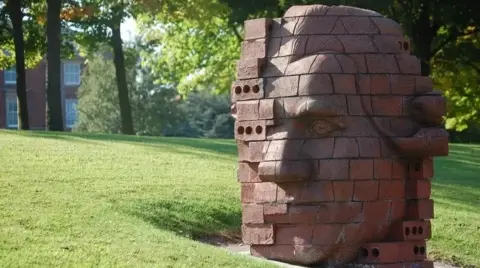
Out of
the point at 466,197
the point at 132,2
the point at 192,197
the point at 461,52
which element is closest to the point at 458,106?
the point at 461,52

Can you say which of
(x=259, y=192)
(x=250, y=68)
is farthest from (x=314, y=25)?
(x=259, y=192)

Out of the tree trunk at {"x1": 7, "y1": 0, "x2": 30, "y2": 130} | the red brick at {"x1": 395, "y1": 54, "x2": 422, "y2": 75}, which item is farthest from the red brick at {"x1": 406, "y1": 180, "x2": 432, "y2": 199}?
the tree trunk at {"x1": 7, "y1": 0, "x2": 30, "y2": 130}

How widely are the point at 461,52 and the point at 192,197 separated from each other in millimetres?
17594

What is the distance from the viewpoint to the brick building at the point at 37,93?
57906 millimetres

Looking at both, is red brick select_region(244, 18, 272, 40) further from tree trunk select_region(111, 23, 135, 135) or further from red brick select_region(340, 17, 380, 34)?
tree trunk select_region(111, 23, 135, 135)

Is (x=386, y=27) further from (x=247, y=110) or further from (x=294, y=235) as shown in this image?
(x=294, y=235)

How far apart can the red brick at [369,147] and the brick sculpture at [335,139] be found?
1 cm

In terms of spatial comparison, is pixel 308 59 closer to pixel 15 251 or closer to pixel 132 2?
pixel 15 251

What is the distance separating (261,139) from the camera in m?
10.7

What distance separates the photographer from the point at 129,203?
521 inches

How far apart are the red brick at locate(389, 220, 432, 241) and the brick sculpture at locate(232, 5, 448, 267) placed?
0.04ft

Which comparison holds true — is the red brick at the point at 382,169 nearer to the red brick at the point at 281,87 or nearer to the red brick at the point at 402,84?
the red brick at the point at 402,84

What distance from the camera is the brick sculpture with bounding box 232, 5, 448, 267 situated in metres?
10.4

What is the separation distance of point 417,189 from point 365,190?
2.26ft
